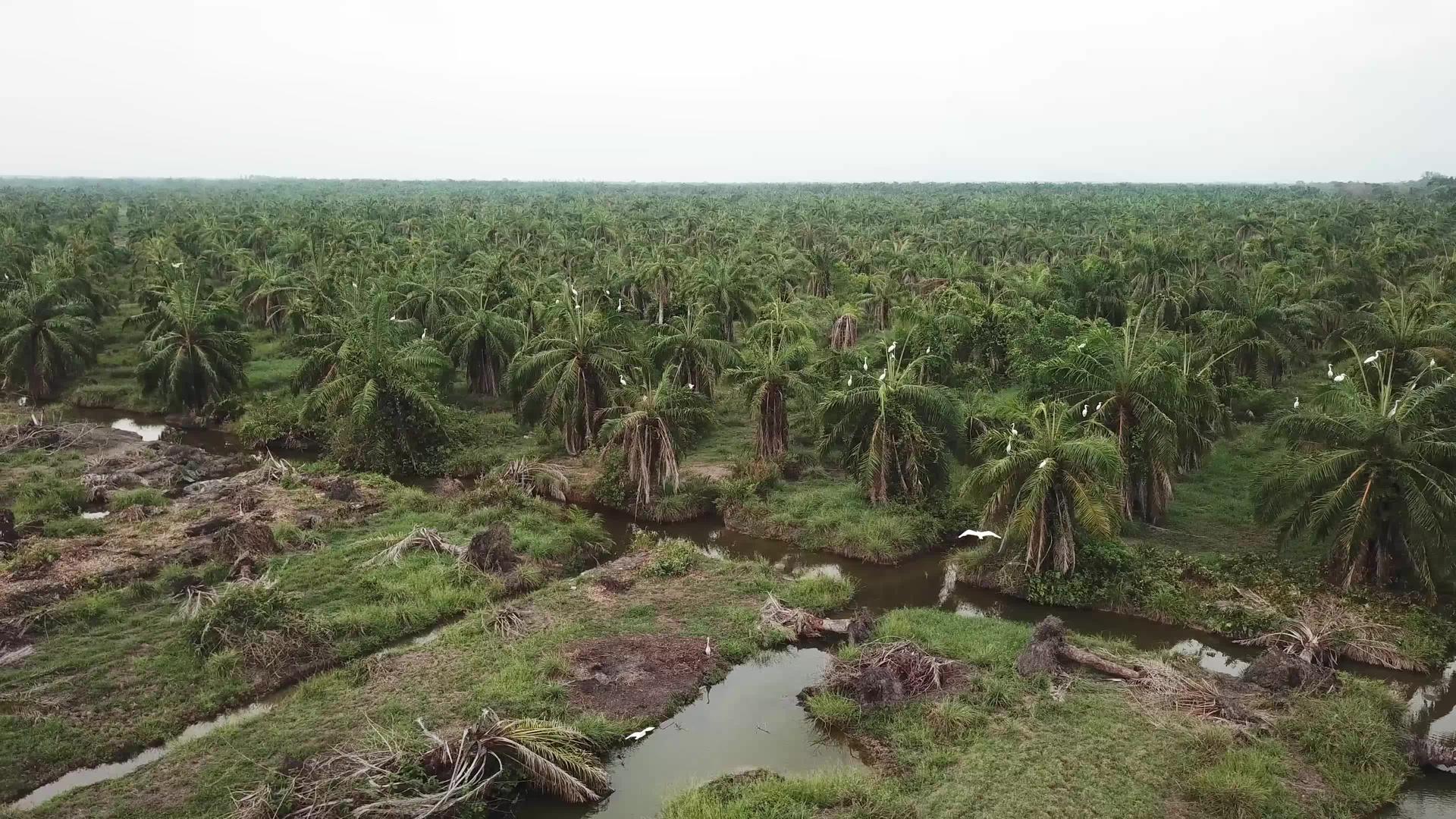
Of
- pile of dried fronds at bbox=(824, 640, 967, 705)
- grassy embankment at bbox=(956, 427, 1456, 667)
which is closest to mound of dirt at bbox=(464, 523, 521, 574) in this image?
pile of dried fronds at bbox=(824, 640, 967, 705)

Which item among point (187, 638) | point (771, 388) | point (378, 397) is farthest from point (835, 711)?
point (378, 397)

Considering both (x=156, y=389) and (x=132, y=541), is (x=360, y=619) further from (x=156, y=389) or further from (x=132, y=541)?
(x=156, y=389)

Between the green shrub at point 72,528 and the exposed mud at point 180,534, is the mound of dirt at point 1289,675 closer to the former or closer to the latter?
the exposed mud at point 180,534

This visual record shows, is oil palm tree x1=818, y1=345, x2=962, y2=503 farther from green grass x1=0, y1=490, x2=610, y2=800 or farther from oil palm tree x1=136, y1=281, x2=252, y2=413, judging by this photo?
oil palm tree x1=136, y1=281, x2=252, y2=413

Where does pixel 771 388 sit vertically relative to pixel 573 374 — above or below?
below

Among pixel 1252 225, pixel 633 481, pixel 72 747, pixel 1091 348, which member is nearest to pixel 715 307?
pixel 633 481

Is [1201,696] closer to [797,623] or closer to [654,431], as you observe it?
[797,623]
